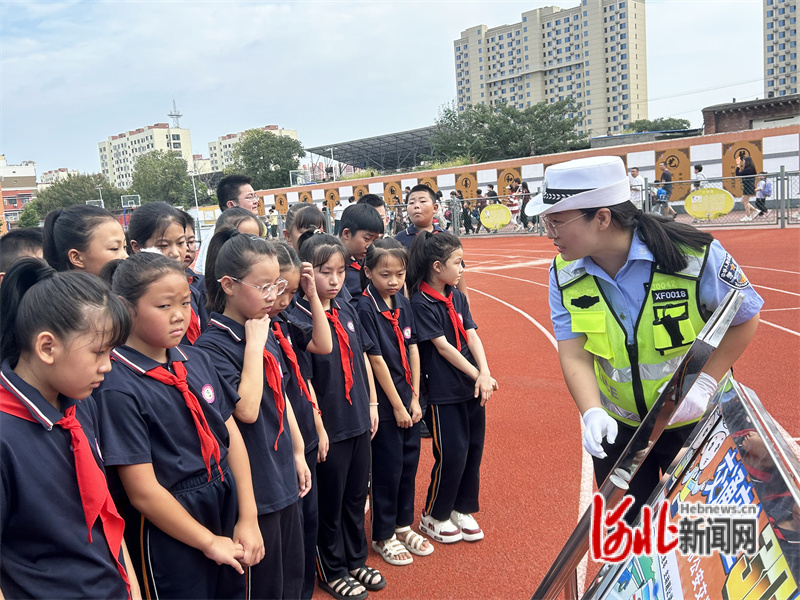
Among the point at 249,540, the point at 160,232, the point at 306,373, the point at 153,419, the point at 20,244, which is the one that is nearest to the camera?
the point at 153,419

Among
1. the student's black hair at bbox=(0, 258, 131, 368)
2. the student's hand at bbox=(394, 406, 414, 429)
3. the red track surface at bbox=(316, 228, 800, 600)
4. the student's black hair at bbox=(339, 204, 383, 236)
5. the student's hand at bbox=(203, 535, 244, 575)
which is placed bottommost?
the red track surface at bbox=(316, 228, 800, 600)

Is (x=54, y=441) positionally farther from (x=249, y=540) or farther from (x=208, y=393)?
(x=249, y=540)

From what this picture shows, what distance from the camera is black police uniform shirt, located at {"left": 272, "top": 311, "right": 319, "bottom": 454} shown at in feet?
8.61

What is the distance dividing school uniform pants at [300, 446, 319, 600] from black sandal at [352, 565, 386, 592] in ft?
0.90

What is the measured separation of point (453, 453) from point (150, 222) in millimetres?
1995

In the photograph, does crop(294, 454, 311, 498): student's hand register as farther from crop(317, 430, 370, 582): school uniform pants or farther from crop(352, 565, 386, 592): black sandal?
crop(352, 565, 386, 592): black sandal

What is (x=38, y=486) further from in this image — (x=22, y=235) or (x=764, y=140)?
(x=764, y=140)

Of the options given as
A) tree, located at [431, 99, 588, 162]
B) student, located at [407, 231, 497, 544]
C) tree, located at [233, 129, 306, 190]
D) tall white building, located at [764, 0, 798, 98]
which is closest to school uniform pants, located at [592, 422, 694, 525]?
student, located at [407, 231, 497, 544]

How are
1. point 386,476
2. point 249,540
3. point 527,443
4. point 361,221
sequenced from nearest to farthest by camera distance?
point 249,540 → point 386,476 → point 361,221 → point 527,443

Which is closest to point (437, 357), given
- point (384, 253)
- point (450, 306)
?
point (450, 306)

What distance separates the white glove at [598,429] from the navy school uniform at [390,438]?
4.40 ft

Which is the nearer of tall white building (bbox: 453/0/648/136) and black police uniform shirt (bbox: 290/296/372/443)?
black police uniform shirt (bbox: 290/296/372/443)

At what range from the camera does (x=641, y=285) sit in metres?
2.10

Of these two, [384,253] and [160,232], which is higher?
[160,232]
